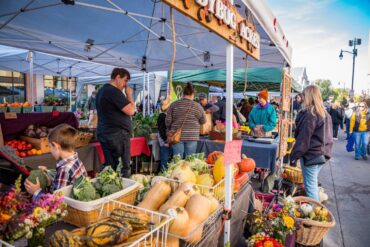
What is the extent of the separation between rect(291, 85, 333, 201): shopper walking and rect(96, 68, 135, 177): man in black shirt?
2393 mm

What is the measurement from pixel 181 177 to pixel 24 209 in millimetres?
995

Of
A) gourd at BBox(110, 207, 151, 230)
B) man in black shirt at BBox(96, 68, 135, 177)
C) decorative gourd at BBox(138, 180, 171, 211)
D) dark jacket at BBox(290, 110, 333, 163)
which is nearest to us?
gourd at BBox(110, 207, 151, 230)

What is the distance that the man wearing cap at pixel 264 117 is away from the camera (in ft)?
16.8

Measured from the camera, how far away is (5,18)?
4.29 metres

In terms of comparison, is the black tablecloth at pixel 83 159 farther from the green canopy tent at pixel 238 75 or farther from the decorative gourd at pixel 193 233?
the green canopy tent at pixel 238 75

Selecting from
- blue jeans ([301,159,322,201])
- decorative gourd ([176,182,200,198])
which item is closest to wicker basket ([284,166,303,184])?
blue jeans ([301,159,322,201])

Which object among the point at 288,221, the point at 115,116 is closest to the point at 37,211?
the point at 288,221

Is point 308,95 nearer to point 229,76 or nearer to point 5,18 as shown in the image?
point 229,76

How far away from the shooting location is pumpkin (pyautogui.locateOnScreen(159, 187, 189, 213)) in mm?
1480

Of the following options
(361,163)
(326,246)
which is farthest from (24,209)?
(361,163)

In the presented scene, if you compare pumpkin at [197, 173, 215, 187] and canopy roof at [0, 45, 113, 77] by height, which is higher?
canopy roof at [0, 45, 113, 77]

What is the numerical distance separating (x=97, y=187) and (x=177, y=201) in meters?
0.48

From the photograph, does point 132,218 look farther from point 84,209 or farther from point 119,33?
point 119,33

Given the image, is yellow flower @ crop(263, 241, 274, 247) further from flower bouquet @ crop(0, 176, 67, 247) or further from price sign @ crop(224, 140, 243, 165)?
flower bouquet @ crop(0, 176, 67, 247)
